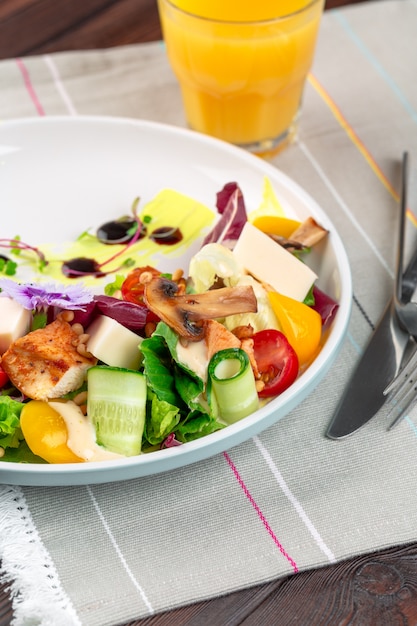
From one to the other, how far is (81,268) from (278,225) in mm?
582

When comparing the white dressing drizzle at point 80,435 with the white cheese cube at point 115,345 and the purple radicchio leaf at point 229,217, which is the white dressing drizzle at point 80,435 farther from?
the purple radicchio leaf at point 229,217

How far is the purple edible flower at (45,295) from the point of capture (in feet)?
5.98

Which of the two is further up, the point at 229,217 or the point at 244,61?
the point at 244,61

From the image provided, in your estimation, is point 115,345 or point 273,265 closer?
point 115,345

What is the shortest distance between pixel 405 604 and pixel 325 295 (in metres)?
0.79

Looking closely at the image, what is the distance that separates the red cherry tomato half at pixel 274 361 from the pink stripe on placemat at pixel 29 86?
151 centimetres

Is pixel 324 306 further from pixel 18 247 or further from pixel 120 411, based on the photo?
pixel 18 247

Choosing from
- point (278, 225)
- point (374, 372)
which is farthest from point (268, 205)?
point (374, 372)

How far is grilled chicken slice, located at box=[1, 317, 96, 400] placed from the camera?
5.64 feet

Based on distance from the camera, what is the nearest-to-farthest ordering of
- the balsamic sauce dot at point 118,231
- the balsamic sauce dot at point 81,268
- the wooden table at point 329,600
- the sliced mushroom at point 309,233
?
1. the wooden table at point 329,600
2. the sliced mushroom at point 309,233
3. the balsamic sauce dot at point 81,268
4. the balsamic sauce dot at point 118,231

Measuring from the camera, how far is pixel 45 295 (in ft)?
6.08

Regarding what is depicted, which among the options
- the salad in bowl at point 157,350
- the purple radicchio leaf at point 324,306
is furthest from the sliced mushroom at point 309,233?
the purple radicchio leaf at point 324,306

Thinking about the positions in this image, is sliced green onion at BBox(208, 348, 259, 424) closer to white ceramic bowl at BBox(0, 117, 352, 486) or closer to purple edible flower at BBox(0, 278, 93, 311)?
purple edible flower at BBox(0, 278, 93, 311)

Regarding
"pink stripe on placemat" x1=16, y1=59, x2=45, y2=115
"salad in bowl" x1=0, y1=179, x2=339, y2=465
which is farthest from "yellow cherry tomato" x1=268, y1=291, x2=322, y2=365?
"pink stripe on placemat" x1=16, y1=59, x2=45, y2=115
